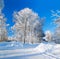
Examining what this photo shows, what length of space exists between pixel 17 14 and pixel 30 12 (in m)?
0.68

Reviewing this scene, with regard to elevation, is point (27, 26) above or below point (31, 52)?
above

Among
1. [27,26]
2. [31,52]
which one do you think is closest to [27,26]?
[27,26]

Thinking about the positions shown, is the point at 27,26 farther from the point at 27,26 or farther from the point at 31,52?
the point at 31,52

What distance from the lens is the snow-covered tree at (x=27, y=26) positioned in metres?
9.32

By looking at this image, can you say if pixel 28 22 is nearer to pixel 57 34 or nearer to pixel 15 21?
pixel 15 21

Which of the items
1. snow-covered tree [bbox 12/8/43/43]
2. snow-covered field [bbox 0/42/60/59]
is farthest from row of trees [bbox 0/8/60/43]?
snow-covered field [bbox 0/42/60/59]

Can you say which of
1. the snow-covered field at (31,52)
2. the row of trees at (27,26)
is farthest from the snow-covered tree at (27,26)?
the snow-covered field at (31,52)

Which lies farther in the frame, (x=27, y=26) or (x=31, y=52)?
(x=27, y=26)

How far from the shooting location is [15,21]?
9.58m

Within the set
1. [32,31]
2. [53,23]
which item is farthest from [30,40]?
[53,23]

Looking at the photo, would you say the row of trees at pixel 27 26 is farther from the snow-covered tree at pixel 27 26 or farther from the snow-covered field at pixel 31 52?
the snow-covered field at pixel 31 52

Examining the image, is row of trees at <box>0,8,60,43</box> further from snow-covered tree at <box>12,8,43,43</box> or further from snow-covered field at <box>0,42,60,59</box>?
snow-covered field at <box>0,42,60,59</box>

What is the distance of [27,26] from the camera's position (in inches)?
366

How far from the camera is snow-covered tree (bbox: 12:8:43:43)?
30.6 ft
